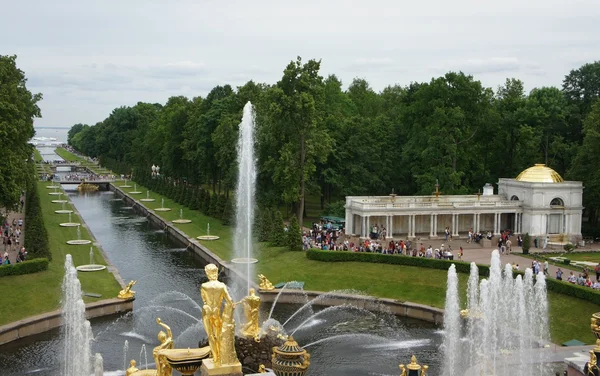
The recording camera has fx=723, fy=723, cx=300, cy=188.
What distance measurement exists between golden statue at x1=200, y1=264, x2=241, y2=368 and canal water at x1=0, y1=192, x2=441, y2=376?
14542mm

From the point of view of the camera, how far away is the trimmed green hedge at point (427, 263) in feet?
123

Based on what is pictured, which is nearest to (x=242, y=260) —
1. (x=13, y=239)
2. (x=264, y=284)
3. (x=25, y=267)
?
(x=264, y=284)

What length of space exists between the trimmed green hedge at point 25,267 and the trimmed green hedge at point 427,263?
57.4 ft

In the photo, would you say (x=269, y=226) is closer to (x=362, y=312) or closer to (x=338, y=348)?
(x=362, y=312)

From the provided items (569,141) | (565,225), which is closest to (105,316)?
(565,225)

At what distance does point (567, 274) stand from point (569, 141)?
31.1 meters

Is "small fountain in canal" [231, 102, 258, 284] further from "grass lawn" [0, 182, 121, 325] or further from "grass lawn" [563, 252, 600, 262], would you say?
"grass lawn" [563, 252, 600, 262]

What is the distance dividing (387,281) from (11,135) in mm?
27472

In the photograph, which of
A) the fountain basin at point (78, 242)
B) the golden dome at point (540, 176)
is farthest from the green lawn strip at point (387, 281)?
the golden dome at point (540, 176)

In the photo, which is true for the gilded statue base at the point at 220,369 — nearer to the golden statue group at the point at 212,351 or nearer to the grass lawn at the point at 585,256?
the golden statue group at the point at 212,351

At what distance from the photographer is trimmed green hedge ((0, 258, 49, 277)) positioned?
41469 mm

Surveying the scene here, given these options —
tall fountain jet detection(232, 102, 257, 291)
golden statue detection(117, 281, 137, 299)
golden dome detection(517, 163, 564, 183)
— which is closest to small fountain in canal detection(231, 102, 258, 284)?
tall fountain jet detection(232, 102, 257, 291)

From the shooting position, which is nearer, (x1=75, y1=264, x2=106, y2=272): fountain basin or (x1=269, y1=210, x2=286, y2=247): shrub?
(x1=75, y1=264, x2=106, y2=272): fountain basin

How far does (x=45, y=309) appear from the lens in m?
38.2
